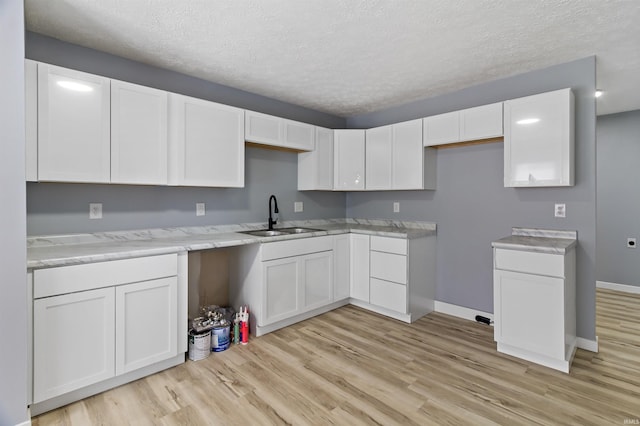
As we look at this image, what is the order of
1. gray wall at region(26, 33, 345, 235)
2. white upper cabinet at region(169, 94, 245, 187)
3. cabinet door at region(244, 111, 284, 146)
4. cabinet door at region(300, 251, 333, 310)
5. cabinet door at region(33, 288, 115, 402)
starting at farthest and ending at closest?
Result: cabinet door at region(300, 251, 333, 310)
cabinet door at region(244, 111, 284, 146)
white upper cabinet at region(169, 94, 245, 187)
gray wall at region(26, 33, 345, 235)
cabinet door at region(33, 288, 115, 402)

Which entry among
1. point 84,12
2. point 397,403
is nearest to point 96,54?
point 84,12

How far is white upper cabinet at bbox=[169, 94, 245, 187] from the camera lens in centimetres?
259

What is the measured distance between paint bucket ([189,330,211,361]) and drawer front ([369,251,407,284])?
1838 mm

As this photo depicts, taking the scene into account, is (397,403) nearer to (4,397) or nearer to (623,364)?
(623,364)

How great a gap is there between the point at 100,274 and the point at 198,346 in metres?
0.94

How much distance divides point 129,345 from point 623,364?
12.0ft

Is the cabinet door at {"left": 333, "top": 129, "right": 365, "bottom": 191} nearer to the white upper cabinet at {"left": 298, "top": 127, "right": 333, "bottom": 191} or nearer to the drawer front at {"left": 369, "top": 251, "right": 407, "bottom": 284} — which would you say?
the white upper cabinet at {"left": 298, "top": 127, "right": 333, "bottom": 191}

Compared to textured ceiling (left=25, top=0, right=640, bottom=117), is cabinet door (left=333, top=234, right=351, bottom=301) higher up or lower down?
lower down

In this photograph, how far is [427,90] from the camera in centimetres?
338

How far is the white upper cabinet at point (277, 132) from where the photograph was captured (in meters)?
3.09

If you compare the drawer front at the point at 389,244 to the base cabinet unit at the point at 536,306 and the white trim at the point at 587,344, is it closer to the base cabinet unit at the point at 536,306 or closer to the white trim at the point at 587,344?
the base cabinet unit at the point at 536,306

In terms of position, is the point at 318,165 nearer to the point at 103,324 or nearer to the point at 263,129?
the point at 263,129

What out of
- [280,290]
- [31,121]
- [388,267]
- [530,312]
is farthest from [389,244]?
[31,121]

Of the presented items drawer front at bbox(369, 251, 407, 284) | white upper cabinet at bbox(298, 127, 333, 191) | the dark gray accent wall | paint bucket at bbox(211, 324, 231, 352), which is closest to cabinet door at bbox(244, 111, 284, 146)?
the dark gray accent wall
